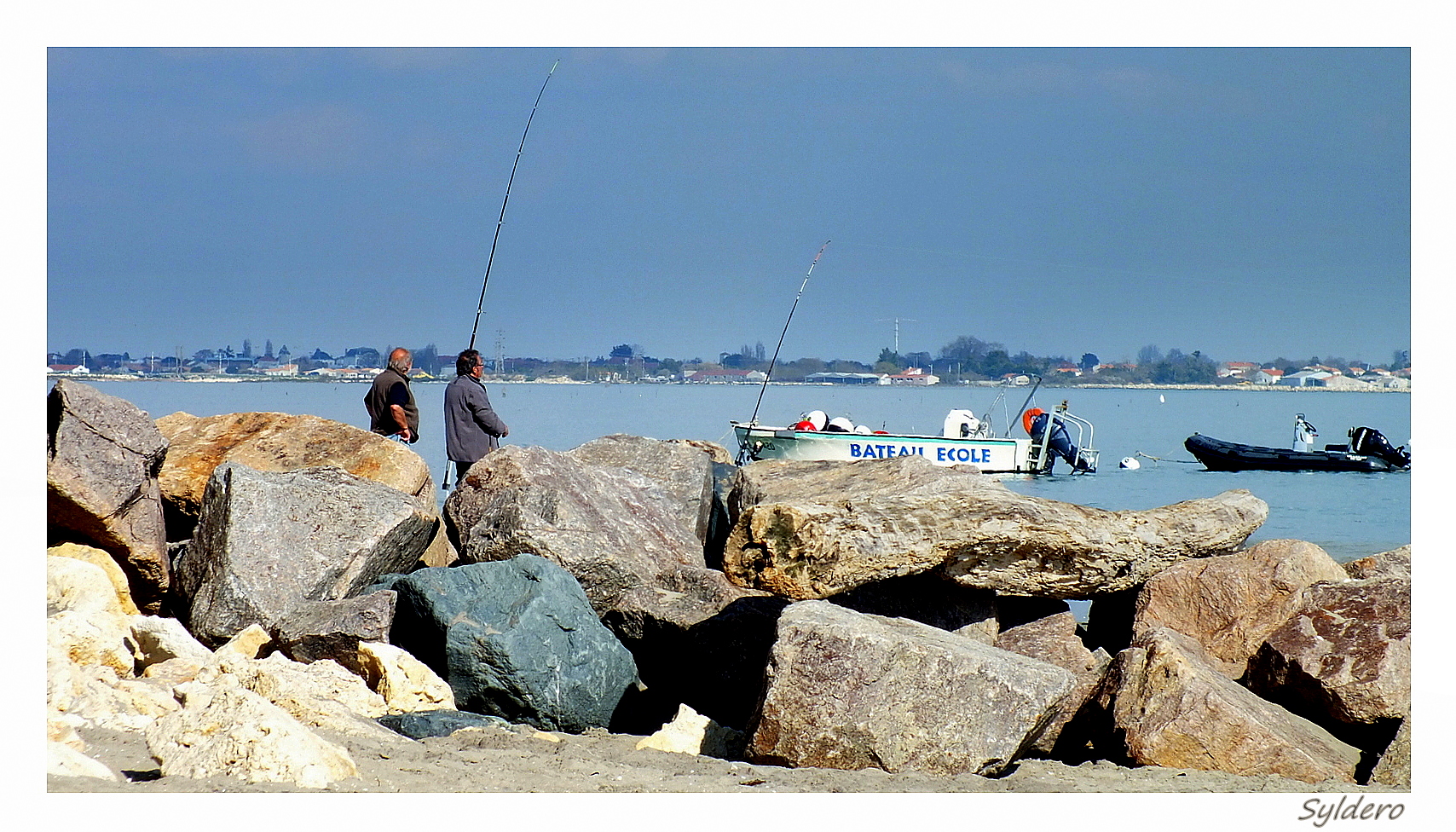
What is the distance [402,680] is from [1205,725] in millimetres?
3775

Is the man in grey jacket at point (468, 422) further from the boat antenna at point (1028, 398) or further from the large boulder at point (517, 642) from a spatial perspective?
the boat antenna at point (1028, 398)

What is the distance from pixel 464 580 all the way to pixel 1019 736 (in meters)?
2.99

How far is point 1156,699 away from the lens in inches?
201

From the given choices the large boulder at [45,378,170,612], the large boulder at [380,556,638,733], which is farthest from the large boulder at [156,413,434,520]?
the large boulder at [380,556,638,733]

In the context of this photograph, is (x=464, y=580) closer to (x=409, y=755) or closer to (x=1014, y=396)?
(x=409, y=755)

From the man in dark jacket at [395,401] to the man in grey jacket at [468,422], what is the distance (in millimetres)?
337

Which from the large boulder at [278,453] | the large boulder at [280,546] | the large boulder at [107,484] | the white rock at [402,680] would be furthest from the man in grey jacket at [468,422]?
the white rock at [402,680]

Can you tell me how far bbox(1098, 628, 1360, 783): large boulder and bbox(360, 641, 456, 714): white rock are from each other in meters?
3.29

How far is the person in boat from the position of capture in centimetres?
2970

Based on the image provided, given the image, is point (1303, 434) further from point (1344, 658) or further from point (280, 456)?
point (280, 456)

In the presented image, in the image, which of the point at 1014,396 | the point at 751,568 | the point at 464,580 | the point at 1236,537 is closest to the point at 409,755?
the point at 464,580

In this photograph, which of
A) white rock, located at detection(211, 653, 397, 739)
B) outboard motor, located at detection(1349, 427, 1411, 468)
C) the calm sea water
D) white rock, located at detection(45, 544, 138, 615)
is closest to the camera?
white rock, located at detection(211, 653, 397, 739)

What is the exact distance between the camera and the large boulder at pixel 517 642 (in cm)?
561

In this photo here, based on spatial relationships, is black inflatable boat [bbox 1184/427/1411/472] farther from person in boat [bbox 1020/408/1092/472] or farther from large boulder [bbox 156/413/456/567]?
large boulder [bbox 156/413/456/567]
